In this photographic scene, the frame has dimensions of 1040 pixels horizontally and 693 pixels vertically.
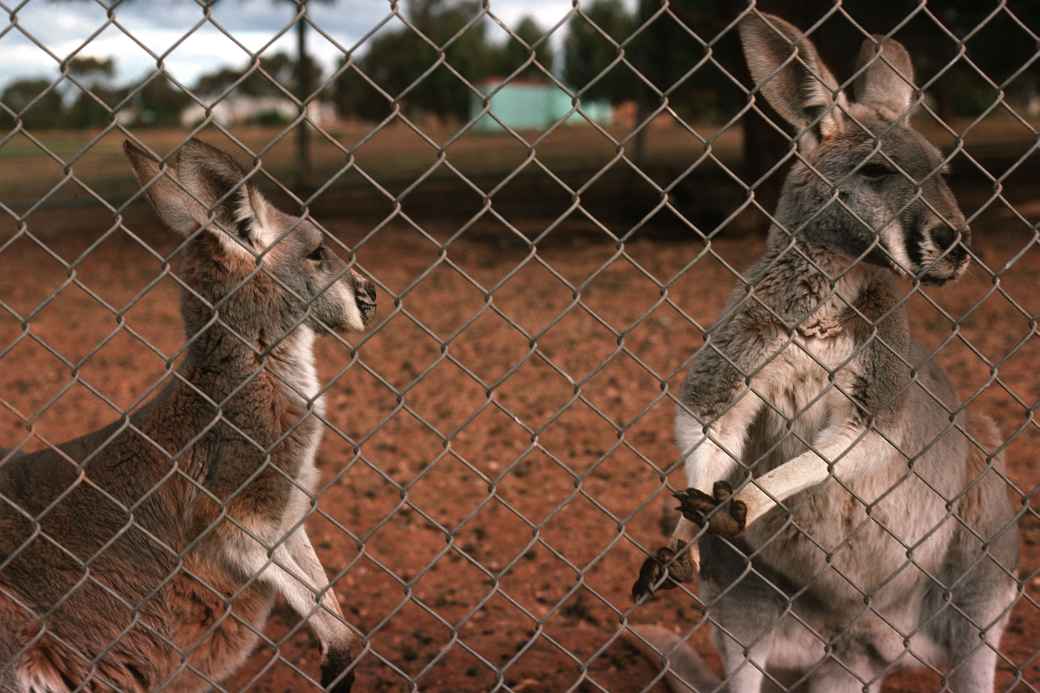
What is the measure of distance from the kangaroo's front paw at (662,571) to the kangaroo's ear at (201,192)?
3.36 ft

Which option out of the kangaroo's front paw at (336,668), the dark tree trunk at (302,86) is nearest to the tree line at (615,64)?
the dark tree trunk at (302,86)

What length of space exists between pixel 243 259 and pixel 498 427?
2603 mm

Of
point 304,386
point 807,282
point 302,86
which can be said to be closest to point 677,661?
point 807,282

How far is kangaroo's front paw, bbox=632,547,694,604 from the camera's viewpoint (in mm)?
2137

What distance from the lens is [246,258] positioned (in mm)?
2434

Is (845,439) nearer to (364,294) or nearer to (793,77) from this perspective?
(793,77)

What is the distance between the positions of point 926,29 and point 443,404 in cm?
784

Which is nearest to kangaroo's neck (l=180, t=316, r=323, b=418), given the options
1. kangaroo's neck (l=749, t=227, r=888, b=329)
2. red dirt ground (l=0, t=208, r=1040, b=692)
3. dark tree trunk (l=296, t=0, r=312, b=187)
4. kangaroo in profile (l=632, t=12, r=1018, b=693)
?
red dirt ground (l=0, t=208, r=1040, b=692)

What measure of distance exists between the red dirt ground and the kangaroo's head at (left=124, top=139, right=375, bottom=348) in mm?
193

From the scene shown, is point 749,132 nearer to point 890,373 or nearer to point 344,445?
point 344,445

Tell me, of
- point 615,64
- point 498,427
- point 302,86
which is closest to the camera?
point 615,64

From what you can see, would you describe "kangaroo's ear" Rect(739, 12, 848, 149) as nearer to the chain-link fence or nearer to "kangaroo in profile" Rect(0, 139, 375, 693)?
the chain-link fence

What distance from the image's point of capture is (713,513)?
2.14 metres

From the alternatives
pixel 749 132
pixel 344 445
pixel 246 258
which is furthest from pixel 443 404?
pixel 749 132
